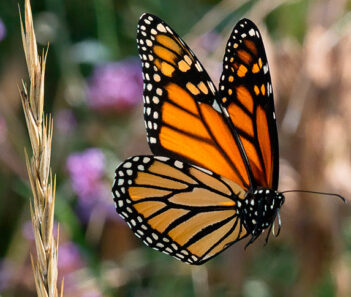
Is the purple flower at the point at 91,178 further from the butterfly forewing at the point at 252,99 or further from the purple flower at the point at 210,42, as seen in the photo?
the butterfly forewing at the point at 252,99

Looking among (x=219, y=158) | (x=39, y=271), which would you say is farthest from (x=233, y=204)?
(x=39, y=271)

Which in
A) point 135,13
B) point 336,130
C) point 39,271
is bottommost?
point 39,271

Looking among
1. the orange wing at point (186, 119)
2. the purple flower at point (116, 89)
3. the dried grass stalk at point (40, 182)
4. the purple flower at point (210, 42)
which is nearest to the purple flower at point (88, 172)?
the purple flower at point (116, 89)

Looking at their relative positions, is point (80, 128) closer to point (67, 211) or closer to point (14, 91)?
point (14, 91)

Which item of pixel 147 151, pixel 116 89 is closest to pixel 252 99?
pixel 147 151

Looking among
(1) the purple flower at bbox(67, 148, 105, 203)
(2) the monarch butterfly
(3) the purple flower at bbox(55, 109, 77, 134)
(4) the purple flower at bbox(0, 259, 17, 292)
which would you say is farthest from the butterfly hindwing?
(3) the purple flower at bbox(55, 109, 77, 134)

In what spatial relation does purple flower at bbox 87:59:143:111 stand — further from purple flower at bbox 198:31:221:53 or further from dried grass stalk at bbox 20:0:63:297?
dried grass stalk at bbox 20:0:63:297

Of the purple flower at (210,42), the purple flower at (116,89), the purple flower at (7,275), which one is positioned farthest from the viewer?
the purple flower at (210,42)

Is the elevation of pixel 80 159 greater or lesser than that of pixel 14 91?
lesser
